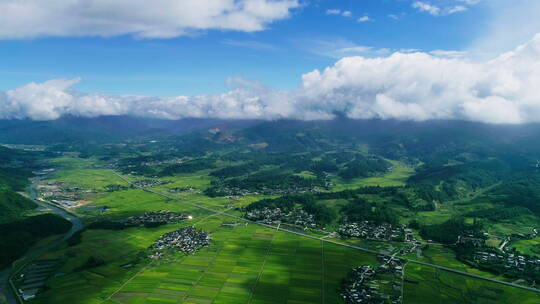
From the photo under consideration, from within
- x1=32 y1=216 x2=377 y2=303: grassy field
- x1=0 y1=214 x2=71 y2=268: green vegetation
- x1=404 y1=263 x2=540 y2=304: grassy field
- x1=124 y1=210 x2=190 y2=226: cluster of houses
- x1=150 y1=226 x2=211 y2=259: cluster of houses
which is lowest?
x1=404 y1=263 x2=540 y2=304: grassy field

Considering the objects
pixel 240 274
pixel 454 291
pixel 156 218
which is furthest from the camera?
pixel 156 218

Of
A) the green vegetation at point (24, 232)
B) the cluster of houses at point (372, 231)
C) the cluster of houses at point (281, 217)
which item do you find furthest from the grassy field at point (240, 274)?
the cluster of houses at point (281, 217)

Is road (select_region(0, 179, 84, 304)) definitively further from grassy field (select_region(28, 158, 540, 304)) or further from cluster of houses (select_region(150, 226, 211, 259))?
cluster of houses (select_region(150, 226, 211, 259))

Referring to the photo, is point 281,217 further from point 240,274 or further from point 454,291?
point 454,291

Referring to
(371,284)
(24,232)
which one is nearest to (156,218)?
(24,232)

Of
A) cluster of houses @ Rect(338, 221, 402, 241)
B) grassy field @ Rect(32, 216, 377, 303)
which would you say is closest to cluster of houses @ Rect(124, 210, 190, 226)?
grassy field @ Rect(32, 216, 377, 303)

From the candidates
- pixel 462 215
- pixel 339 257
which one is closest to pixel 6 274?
pixel 339 257
